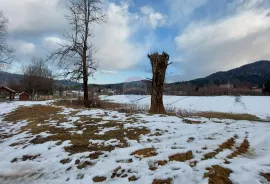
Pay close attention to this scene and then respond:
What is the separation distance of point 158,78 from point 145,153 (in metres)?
6.51

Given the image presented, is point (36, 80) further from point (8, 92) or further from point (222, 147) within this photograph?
point (222, 147)

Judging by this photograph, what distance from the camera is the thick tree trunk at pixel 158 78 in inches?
383

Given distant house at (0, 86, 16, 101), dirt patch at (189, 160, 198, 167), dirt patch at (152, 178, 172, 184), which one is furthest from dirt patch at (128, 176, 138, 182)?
distant house at (0, 86, 16, 101)

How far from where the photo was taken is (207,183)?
257 cm

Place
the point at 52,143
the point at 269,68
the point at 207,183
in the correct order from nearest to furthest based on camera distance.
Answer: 1. the point at 207,183
2. the point at 52,143
3. the point at 269,68

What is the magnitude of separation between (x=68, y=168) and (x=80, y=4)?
13185 mm

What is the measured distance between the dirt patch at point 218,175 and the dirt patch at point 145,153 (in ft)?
3.69

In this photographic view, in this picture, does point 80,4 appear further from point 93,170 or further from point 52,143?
point 93,170

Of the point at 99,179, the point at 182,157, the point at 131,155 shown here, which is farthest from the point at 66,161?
the point at 182,157

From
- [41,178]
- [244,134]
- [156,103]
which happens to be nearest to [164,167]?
[41,178]

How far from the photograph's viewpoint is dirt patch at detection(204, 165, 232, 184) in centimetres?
262

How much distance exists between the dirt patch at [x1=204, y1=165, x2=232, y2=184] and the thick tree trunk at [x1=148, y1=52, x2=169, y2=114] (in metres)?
6.79

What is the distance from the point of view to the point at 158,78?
9852mm

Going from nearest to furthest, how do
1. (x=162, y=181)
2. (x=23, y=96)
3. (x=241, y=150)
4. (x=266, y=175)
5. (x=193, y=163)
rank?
(x=162, y=181)
(x=266, y=175)
(x=193, y=163)
(x=241, y=150)
(x=23, y=96)
